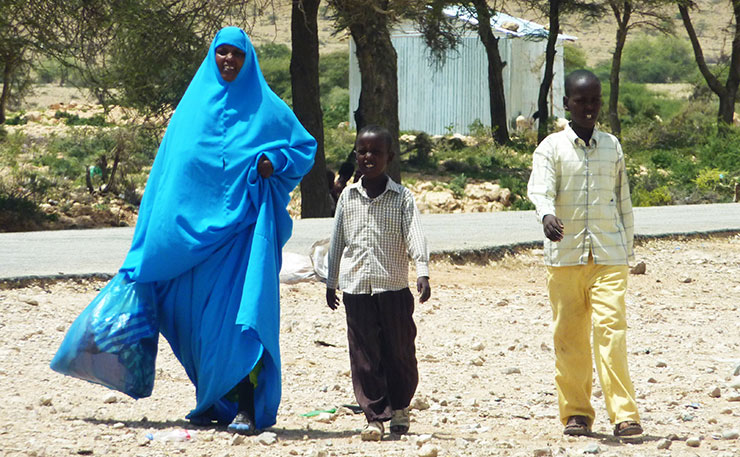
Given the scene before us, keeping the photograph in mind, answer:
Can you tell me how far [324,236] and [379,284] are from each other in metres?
6.21

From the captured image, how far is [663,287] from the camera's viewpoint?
9617 millimetres

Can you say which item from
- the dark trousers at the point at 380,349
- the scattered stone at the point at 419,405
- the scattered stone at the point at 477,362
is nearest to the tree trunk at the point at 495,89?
the scattered stone at the point at 477,362

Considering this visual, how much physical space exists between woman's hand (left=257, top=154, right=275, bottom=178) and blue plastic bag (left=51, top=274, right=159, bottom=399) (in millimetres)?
700

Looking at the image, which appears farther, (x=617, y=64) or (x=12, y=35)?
(x=617, y=64)

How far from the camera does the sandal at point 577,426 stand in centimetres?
426

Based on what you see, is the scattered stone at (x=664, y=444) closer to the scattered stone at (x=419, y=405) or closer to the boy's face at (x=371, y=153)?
the scattered stone at (x=419, y=405)

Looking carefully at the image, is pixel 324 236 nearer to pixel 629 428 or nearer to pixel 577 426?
pixel 577 426

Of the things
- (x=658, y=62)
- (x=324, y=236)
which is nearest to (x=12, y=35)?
(x=324, y=236)

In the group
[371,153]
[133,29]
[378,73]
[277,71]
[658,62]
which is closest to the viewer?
[371,153]

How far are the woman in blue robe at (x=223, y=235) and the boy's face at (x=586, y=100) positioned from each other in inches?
46.5

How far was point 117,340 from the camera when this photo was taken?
4348mm

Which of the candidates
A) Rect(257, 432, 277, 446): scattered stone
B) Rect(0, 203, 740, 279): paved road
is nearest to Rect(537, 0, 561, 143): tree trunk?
Rect(0, 203, 740, 279): paved road

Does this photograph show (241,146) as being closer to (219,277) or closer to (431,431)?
(219,277)

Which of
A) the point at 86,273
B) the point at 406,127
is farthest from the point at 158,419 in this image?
the point at 406,127
